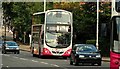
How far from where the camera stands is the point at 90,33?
5334 centimetres

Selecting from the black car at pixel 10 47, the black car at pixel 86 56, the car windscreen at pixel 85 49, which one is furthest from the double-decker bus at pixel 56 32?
the black car at pixel 10 47

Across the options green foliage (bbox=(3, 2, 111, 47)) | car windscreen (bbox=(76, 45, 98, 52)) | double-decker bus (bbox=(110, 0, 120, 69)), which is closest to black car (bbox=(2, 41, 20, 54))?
green foliage (bbox=(3, 2, 111, 47))

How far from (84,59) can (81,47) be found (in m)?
1.15

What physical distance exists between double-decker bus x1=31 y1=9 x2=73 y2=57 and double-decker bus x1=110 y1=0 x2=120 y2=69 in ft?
81.1

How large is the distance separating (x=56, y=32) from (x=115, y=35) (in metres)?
25.1

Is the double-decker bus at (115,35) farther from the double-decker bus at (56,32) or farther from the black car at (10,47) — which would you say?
the black car at (10,47)

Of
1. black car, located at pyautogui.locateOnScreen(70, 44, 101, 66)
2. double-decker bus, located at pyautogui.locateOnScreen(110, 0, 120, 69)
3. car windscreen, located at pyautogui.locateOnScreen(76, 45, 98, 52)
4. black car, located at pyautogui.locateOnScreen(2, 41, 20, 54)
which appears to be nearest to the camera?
double-decker bus, located at pyautogui.locateOnScreen(110, 0, 120, 69)

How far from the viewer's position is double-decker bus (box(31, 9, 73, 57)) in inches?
1504

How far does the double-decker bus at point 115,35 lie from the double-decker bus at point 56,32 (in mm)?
24732

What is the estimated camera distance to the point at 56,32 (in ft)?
126

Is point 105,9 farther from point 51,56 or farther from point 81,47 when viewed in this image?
point 81,47

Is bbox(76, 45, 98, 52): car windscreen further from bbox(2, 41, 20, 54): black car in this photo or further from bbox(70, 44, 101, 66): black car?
bbox(2, 41, 20, 54): black car

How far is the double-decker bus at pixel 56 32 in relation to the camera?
38213mm

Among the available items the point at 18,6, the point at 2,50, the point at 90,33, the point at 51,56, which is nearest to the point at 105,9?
the point at 90,33
